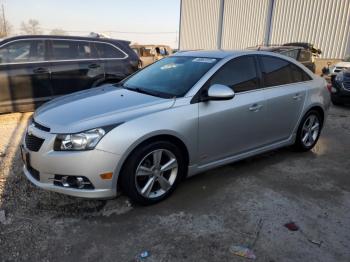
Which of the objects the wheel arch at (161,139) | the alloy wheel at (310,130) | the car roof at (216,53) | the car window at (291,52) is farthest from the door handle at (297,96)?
the car window at (291,52)

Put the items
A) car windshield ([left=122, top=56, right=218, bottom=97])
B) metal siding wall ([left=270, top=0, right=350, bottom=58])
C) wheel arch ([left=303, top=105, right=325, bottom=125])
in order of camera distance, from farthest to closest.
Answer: metal siding wall ([left=270, top=0, right=350, bottom=58]) → wheel arch ([left=303, top=105, right=325, bottom=125]) → car windshield ([left=122, top=56, right=218, bottom=97])

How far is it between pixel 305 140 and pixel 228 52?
1.98 meters

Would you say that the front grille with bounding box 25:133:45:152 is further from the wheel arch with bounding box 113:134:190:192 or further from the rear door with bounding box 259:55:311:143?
the rear door with bounding box 259:55:311:143

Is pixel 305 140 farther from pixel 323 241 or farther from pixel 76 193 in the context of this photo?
pixel 76 193

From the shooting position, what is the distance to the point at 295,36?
1955 cm

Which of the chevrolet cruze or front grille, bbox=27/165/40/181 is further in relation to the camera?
front grille, bbox=27/165/40/181

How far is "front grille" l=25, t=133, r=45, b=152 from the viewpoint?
10.3 feet

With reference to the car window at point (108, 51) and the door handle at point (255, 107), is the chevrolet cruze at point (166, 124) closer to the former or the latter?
the door handle at point (255, 107)

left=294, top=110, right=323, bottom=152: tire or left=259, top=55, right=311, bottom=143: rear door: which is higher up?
left=259, top=55, right=311, bottom=143: rear door

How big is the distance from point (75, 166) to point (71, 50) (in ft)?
15.5

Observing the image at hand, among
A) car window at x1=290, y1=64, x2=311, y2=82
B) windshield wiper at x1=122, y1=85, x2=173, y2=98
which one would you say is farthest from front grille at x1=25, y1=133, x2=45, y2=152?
car window at x1=290, y1=64, x2=311, y2=82

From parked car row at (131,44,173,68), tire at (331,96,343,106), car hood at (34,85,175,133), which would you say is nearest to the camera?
car hood at (34,85,175,133)

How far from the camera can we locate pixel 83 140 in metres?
2.96

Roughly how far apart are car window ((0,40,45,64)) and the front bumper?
4.09 m
